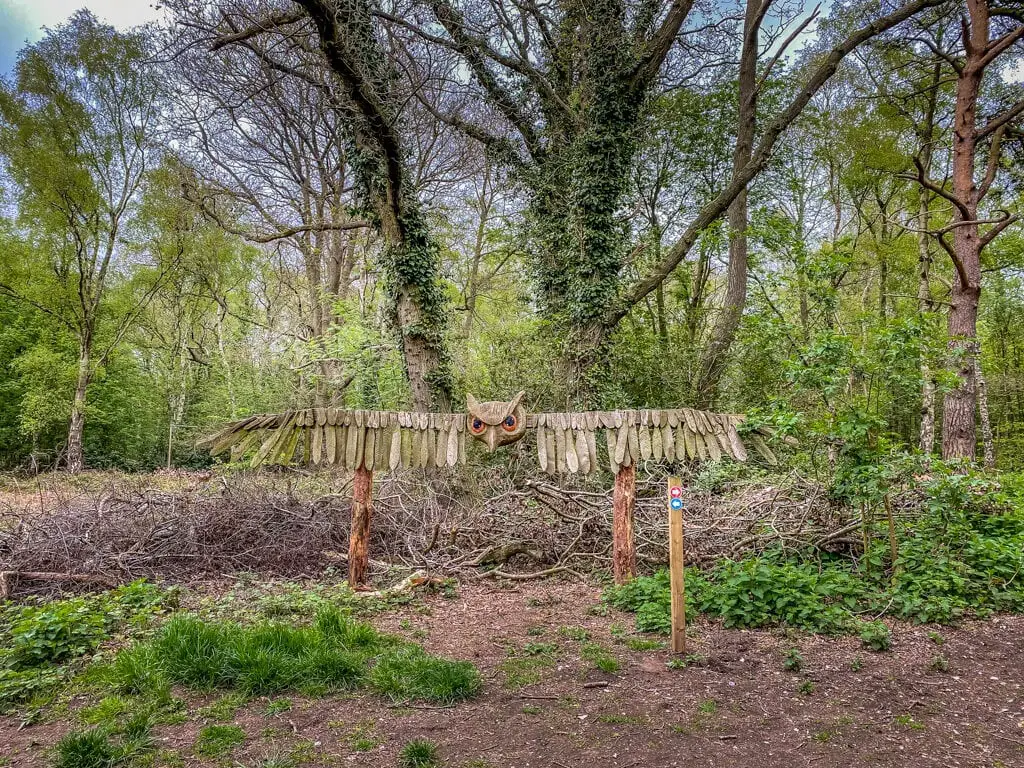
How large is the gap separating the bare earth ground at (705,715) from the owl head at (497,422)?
1.87m

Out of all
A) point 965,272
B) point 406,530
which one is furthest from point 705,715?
point 965,272

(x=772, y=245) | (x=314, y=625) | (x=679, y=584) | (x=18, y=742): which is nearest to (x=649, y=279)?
(x=772, y=245)

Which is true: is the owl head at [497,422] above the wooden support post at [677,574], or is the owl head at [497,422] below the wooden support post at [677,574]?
above

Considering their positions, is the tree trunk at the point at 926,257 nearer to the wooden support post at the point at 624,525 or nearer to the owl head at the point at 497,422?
the wooden support post at the point at 624,525

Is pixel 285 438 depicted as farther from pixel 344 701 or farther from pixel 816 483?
pixel 816 483

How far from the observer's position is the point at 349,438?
5320 millimetres

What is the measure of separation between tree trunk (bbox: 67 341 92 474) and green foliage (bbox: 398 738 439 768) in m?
16.7

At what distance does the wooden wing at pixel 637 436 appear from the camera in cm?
530

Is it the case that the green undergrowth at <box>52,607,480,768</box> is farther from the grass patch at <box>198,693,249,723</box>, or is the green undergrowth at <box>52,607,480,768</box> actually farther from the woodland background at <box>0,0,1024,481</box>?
the woodland background at <box>0,0,1024,481</box>

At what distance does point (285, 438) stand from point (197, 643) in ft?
6.20

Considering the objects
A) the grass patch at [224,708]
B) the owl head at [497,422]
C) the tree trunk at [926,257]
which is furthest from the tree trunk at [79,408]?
the tree trunk at [926,257]

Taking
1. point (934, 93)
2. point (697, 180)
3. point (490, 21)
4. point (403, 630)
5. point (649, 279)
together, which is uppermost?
point (490, 21)

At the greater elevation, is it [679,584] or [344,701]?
[679,584]

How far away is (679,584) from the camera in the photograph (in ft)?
13.4
